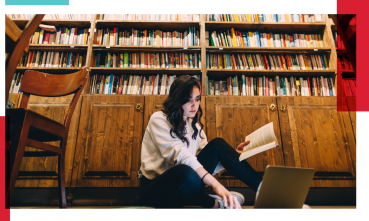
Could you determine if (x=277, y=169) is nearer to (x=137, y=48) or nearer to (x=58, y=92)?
(x=58, y=92)

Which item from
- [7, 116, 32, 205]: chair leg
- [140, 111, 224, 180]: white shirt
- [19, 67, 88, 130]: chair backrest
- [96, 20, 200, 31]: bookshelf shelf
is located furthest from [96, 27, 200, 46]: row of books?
[7, 116, 32, 205]: chair leg

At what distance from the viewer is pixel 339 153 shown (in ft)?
5.70

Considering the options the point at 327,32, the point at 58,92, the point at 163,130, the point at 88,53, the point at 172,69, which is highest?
the point at 327,32

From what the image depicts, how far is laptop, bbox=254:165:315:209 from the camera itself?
0.85m

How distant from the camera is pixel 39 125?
102 cm

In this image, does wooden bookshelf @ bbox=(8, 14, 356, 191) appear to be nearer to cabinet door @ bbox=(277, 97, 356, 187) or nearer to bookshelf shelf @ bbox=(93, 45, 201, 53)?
cabinet door @ bbox=(277, 97, 356, 187)

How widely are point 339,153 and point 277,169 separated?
49.6 inches

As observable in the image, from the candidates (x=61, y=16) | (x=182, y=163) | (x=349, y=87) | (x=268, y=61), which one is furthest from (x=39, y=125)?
(x=349, y=87)

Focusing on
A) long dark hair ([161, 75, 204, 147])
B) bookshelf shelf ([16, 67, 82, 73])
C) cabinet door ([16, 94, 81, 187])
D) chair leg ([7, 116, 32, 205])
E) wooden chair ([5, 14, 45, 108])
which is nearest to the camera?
wooden chair ([5, 14, 45, 108])

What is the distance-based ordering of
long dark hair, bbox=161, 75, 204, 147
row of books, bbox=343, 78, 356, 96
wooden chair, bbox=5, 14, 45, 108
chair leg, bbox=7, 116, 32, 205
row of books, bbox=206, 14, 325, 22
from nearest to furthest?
wooden chair, bbox=5, 14, 45, 108 → chair leg, bbox=7, 116, 32, 205 → long dark hair, bbox=161, 75, 204, 147 → row of books, bbox=343, 78, 356, 96 → row of books, bbox=206, 14, 325, 22

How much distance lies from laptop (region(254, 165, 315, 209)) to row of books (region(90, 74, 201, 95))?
144cm

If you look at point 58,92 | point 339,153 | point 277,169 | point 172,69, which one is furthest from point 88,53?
point 339,153

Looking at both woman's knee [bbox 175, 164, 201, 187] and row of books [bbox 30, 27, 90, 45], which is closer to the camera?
woman's knee [bbox 175, 164, 201, 187]

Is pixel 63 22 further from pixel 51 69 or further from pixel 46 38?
pixel 51 69
